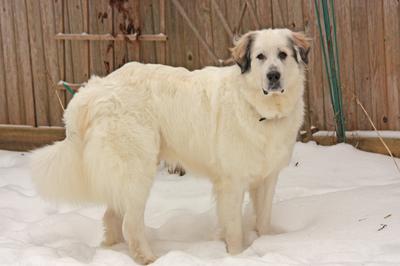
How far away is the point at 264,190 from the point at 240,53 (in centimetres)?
101

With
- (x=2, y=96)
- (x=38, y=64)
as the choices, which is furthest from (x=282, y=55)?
(x=2, y=96)

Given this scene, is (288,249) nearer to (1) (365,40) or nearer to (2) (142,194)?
(2) (142,194)

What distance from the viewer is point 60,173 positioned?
3824mm

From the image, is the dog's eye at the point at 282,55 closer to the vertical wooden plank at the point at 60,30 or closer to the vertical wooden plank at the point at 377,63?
the vertical wooden plank at the point at 377,63

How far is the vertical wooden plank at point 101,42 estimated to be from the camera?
6309 mm

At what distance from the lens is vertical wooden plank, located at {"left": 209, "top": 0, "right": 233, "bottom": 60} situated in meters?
5.89

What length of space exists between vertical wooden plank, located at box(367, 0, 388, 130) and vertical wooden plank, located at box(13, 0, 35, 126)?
3.98 m

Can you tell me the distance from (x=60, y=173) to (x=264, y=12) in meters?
A: 2.88

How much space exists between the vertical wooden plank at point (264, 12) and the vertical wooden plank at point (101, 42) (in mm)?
1662

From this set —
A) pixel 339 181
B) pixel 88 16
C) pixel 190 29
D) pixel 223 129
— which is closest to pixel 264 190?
pixel 223 129

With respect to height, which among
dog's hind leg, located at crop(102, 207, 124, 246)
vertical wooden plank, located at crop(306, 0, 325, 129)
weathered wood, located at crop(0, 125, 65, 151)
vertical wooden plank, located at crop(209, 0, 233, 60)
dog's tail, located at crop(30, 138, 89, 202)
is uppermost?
vertical wooden plank, located at crop(209, 0, 233, 60)

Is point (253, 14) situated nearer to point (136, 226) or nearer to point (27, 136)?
point (136, 226)

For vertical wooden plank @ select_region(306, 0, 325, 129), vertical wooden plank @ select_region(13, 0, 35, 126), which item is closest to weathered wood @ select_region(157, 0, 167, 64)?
vertical wooden plank @ select_region(306, 0, 325, 129)

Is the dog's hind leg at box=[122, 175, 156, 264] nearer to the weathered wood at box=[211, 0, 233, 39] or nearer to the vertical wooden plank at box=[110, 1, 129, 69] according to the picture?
the weathered wood at box=[211, 0, 233, 39]
